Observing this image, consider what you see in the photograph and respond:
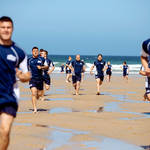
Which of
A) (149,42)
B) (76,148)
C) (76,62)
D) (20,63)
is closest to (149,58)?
(149,42)

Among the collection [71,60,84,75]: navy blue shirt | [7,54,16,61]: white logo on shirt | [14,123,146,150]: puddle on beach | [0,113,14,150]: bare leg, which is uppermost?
[7,54,16,61]: white logo on shirt

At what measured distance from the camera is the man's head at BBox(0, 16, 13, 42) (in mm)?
5352

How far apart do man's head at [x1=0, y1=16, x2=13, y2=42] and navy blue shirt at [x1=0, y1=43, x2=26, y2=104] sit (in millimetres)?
121

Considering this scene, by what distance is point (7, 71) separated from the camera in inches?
212

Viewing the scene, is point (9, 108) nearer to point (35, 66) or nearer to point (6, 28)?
point (6, 28)

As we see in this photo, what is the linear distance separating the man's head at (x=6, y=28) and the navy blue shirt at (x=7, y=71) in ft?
0.40

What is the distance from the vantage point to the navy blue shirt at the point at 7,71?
535 cm

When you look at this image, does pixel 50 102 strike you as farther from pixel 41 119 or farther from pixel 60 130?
pixel 60 130

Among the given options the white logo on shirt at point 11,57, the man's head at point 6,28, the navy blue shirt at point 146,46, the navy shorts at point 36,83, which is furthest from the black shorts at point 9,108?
the navy shorts at point 36,83

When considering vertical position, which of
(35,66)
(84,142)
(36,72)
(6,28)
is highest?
(6,28)

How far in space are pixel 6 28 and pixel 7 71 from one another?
54 centimetres

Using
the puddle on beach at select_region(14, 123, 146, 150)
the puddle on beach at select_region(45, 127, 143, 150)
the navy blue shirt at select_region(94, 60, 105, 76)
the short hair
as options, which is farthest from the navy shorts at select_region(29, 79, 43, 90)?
the navy blue shirt at select_region(94, 60, 105, 76)

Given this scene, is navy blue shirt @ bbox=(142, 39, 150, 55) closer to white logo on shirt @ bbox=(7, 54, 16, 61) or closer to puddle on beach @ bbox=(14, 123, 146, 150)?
puddle on beach @ bbox=(14, 123, 146, 150)

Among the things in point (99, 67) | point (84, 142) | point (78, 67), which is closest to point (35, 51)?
point (84, 142)
